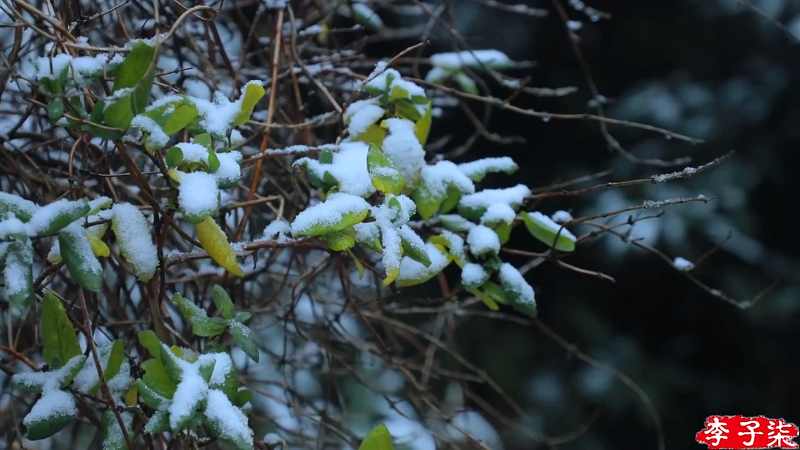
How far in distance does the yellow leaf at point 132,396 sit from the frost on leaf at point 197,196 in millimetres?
212

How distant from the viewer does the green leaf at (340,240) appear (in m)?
0.70

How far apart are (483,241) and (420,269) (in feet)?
0.26

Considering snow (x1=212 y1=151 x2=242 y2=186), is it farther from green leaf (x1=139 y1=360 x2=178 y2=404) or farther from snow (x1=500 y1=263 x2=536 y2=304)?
snow (x1=500 y1=263 x2=536 y2=304)

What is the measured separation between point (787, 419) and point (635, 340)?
0.53m

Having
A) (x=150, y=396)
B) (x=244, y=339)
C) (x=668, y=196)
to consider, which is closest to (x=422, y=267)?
(x=244, y=339)

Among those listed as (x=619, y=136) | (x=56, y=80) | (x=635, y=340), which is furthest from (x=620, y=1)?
(x=56, y=80)

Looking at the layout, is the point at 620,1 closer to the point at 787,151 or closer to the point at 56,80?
the point at 787,151

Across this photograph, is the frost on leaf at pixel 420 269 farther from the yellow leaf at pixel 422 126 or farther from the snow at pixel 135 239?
the snow at pixel 135 239

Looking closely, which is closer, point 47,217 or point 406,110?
point 47,217

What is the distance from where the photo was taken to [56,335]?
69 centimetres

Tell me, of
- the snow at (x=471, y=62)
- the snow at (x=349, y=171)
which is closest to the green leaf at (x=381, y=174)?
the snow at (x=349, y=171)

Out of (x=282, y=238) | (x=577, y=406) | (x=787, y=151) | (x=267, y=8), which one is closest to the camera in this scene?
(x=282, y=238)

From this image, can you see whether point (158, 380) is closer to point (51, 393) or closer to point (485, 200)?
point (51, 393)

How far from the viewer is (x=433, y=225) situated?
920 mm
